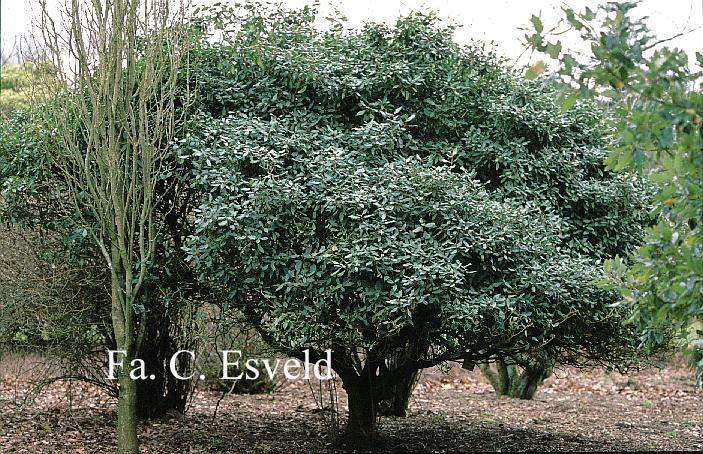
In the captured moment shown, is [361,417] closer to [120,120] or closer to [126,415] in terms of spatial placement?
[126,415]

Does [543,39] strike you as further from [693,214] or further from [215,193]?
[215,193]

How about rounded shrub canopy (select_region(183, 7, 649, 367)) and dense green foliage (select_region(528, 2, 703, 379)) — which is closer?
dense green foliage (select_region(528, 2, 703, 379))

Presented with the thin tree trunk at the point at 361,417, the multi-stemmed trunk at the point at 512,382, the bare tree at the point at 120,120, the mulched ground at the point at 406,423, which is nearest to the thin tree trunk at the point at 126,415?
the bare tree at the point at 120,120

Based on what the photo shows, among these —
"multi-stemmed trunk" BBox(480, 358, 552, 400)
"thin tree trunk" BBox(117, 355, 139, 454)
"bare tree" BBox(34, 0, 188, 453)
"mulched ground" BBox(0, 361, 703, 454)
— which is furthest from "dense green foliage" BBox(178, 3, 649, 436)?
"multi-stemmed trunk" BBox(480, 358, 552, 400)

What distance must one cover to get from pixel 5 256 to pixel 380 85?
149 inches

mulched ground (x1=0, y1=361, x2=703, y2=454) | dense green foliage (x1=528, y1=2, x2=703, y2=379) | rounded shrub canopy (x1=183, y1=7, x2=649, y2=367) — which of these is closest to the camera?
dense green foliage (x1=528, y1=2, x2=703, y2=379)

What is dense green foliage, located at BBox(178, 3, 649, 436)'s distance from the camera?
5488 millimetres

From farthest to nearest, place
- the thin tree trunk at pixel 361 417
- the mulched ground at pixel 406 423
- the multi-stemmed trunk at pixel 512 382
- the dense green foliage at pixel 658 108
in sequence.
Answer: the multi-stemmed trunk at pixel 512 382, the mulched ground at pixel 406 423, the thin tree trunk at pixel 361 417, the dense green foliage at pixel 658 108

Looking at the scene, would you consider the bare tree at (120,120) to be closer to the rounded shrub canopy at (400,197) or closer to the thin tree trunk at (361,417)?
the rounded shrub canopy at (400,197)

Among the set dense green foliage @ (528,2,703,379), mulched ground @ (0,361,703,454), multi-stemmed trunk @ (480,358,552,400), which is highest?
dense green foliage @ (528,2,703,379)

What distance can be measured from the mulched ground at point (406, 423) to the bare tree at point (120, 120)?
1.56 m

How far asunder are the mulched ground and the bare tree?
5.11 ft

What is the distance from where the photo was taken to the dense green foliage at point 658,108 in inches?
124

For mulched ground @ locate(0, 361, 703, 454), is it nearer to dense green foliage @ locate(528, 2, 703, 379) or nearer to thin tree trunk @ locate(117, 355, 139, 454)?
thin tree trunk @ locate(117, 355, 139, 454)
